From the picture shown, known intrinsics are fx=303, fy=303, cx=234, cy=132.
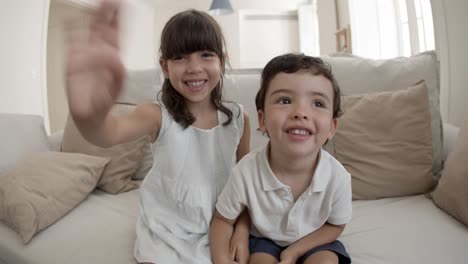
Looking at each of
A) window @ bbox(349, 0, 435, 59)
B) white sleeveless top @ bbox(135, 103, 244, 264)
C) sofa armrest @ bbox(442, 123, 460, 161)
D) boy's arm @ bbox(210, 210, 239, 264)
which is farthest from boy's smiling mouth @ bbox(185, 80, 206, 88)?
window @ bbox(349, 0, 435, 59)

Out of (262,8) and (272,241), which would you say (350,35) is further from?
(272,241)

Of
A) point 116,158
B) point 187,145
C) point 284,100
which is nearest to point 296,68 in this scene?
point 284,100

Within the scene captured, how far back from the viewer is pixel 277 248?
31.1 inches

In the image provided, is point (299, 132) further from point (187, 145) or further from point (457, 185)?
point (457, 185)

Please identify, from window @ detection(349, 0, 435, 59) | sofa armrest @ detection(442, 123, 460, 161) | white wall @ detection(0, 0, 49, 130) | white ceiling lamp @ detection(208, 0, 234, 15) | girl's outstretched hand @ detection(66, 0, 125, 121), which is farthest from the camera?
white ceiling lamp @ detection(208, 0, 234, 15)

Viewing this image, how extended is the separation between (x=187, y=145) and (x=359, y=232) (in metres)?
0.57

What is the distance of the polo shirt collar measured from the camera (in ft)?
2.48

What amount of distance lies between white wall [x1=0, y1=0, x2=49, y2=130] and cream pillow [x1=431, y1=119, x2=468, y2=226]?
2.70 metres

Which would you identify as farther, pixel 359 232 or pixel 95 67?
pixel 359 232

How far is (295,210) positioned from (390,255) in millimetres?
274

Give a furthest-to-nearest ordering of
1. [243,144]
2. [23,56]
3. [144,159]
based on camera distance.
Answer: [23,56]
[144,159]
[243,144]

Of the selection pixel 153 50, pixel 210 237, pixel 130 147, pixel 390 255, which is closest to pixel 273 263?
pixel 210 237

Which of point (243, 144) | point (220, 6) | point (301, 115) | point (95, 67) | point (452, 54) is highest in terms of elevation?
point (220, 6)

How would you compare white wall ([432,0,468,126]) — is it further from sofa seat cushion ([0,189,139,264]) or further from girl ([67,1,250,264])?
sofa seat cushion ([0,189,139,264])
